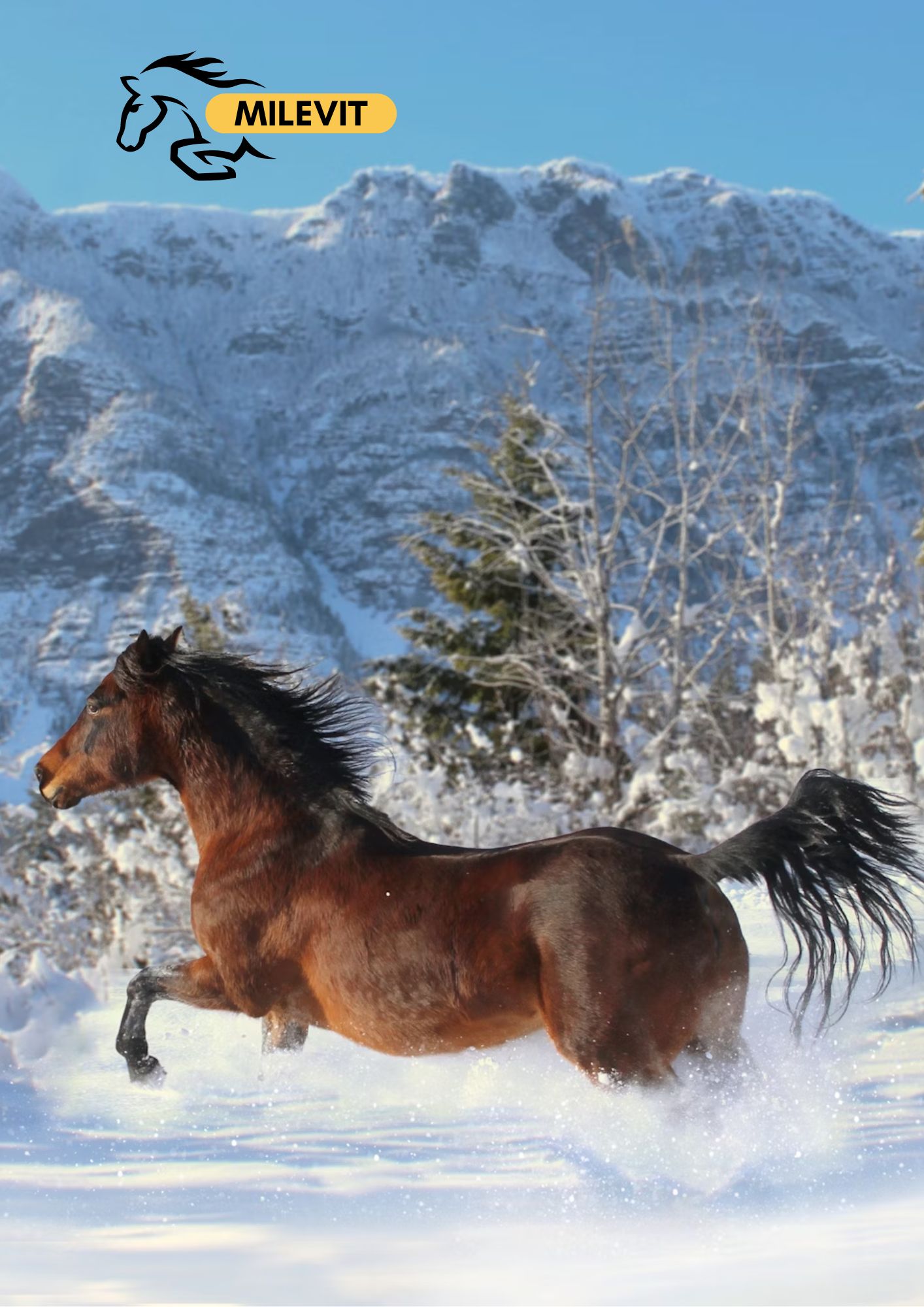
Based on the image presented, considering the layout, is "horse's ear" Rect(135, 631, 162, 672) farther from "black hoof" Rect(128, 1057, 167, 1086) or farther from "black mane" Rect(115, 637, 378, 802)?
"black hoof" Rect(128, 1057, 167, 1086)

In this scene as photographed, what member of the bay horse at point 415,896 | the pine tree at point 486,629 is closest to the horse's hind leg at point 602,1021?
the bay horse at point 415,896

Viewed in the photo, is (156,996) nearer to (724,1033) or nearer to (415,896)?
(415,896)

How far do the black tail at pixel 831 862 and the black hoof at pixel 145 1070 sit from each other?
204 cm

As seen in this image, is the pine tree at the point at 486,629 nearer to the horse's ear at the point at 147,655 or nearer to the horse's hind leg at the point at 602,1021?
the horse's ear at the point at 147,655

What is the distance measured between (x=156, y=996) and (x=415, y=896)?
107 centimetres

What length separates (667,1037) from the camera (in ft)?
11.2

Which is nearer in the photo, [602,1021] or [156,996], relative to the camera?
[602,1021]

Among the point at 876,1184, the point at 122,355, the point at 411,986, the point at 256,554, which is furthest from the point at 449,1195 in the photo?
the point at 122,355

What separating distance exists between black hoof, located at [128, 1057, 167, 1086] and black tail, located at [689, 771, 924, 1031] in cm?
204

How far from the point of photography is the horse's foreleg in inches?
152

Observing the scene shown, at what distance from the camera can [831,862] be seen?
12.7 feet

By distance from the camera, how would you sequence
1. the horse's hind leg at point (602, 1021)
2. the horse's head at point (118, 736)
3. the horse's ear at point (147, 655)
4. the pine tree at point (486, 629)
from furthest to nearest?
the pine tree at point (486, 629) < the horse's head at point (118, 736) < the horse's ear at point (147, 655) < the horse's hind leg at point (602, 1021)

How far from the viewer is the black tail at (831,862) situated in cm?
379

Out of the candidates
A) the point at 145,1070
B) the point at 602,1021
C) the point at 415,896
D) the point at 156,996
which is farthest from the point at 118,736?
the point at 602,1021
